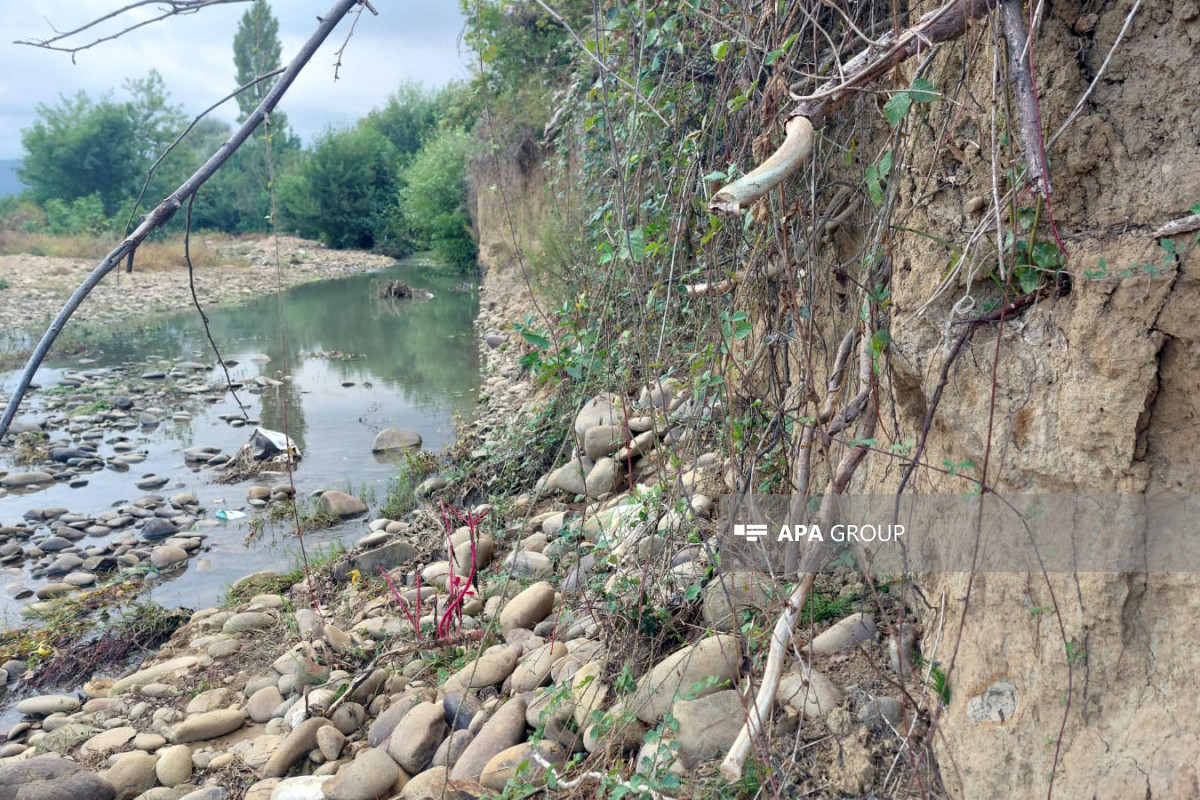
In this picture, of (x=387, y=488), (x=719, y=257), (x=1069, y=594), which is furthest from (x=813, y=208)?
(x=387, y=488)

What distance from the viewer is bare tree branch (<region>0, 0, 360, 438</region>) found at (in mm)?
1146

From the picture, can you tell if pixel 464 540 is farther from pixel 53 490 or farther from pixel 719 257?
pixel 53 490

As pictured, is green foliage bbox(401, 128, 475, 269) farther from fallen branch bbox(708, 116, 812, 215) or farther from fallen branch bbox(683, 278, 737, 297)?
fallen branch bbox(708, 116, 812, 215)

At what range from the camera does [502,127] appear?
12.1 m

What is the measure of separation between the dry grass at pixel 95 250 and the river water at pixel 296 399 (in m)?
6.78

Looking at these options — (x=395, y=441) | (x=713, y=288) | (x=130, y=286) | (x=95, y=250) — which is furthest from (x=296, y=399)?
(x=95, y=250)

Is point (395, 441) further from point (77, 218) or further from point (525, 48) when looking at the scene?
point (77, 218)

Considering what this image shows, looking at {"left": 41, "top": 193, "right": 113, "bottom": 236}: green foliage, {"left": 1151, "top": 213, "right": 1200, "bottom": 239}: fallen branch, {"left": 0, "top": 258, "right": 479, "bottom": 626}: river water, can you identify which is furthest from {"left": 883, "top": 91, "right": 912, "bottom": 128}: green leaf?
{"left": 41, "top": 193, "right": 113, "bottom": 236}: green foliage

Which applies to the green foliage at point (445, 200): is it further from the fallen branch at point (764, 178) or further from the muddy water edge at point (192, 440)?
the fallen branch at point (764, 178)

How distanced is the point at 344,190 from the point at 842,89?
109 feet

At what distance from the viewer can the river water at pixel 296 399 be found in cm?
584

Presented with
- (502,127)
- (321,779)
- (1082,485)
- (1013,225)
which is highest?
(502,127)

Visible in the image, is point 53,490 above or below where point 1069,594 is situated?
below

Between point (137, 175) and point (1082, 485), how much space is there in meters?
36.7
